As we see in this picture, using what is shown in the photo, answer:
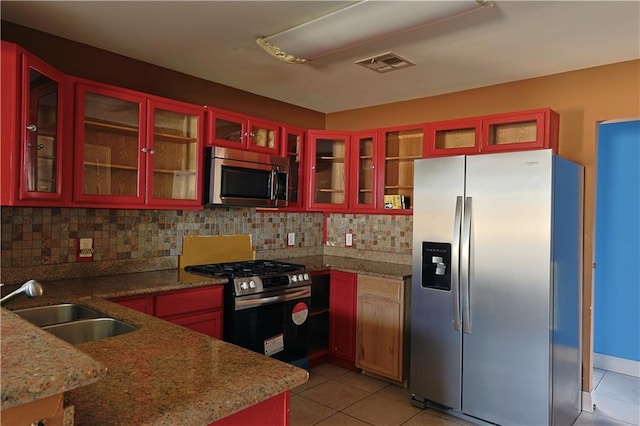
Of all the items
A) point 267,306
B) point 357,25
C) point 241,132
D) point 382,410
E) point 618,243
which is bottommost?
point 382,410

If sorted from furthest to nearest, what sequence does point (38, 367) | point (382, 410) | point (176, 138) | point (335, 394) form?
point (335, 394) < point (176, 138) < point (382, 410) < point (38, 367)

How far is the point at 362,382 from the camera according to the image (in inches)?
136

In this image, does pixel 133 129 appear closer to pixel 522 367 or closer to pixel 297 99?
pixel 297 99

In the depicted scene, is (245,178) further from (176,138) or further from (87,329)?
(87,329)

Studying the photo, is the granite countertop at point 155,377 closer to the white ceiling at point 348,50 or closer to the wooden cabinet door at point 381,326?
the white ceiling at point 348,50

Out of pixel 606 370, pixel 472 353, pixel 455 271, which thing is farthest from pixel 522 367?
pixel 606 370

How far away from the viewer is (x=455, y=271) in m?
2.82

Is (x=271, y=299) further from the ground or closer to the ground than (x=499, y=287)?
closer to the ground

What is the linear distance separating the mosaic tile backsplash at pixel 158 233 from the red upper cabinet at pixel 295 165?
251 millimetres

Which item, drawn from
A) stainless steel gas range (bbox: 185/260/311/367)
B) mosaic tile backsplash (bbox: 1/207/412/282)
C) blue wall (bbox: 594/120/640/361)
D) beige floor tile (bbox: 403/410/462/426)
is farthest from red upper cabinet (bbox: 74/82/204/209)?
blue wall (bbox: 594/120/640/361)

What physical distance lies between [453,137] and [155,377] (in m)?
3.15

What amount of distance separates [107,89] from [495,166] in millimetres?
2499

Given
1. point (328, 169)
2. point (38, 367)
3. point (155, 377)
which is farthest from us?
point (328, 169)

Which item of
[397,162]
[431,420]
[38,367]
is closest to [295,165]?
[397,162]
